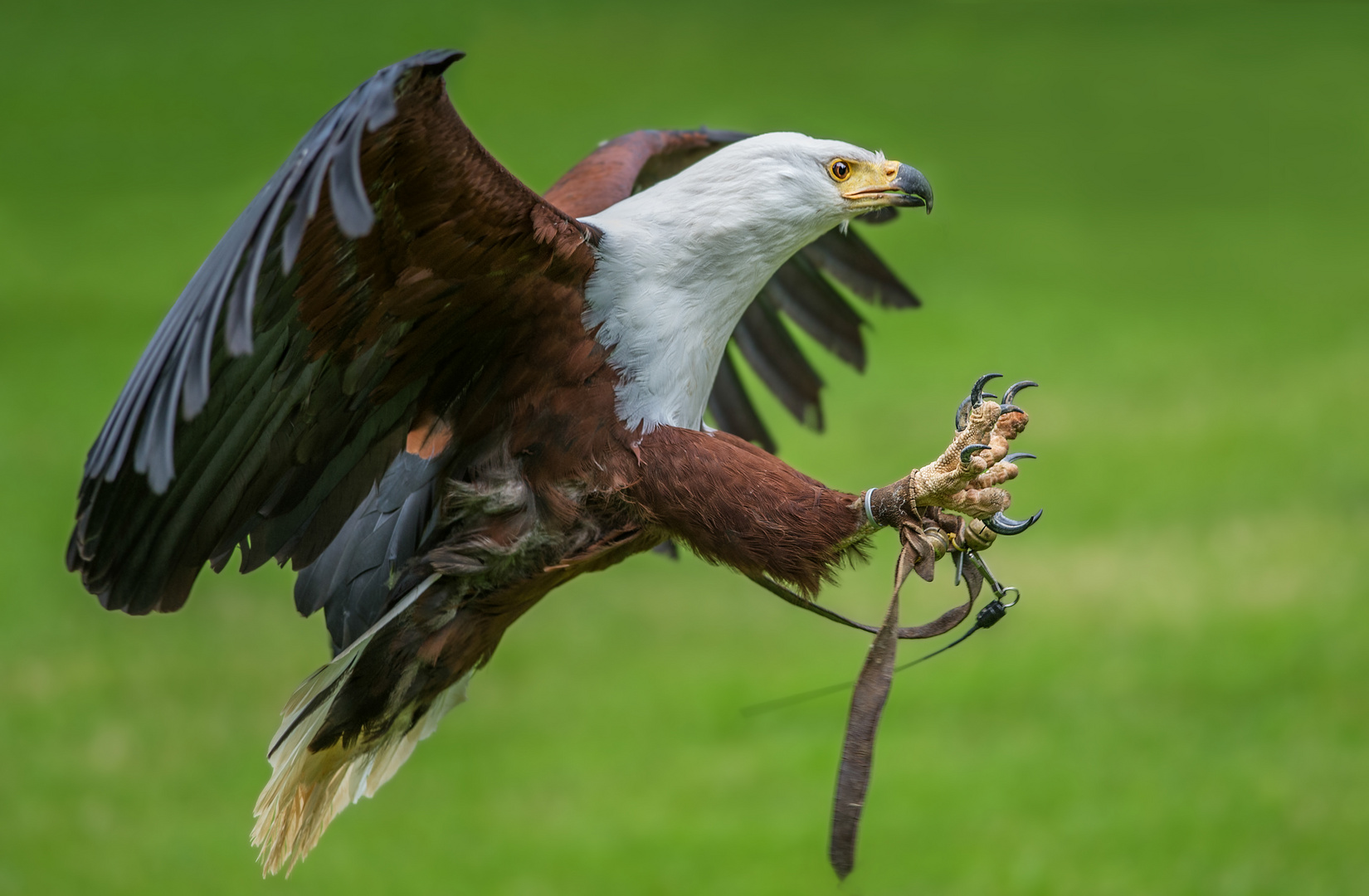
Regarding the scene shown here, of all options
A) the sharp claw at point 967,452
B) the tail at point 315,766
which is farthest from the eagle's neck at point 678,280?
the tail at point 315,766

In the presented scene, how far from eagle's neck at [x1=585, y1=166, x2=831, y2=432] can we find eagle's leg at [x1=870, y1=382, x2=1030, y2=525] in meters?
0.46

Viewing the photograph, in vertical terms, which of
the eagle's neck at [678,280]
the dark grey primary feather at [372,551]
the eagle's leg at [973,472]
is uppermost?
the eagle's neck at [678,280]

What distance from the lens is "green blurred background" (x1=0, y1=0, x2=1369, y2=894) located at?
218 inches

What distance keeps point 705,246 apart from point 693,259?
1.2 inches

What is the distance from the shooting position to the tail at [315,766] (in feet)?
9.10

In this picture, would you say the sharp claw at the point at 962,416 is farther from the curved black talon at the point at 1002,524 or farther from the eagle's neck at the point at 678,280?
the eagle's neck at the point at 678,280

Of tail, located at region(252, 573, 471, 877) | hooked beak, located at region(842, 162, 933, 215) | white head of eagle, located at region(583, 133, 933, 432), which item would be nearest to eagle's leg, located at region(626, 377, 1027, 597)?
white head of eagle, located at region(583, 133, 933, 432)

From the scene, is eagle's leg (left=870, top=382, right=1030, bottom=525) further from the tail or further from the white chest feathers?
the tail

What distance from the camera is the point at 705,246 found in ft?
8.37

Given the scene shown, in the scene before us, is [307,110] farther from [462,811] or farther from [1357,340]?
[1357,340]

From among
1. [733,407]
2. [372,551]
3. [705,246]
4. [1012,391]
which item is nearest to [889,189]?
[705,246]

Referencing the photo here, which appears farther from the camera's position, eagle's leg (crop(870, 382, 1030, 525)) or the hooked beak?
the hooked beak

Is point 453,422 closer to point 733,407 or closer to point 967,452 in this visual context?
point 967,452

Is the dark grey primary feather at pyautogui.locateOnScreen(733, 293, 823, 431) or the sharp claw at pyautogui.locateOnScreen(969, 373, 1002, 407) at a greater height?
the sharp claw at pyautogui.locateOnScreen(969, 373, 1002, 407)
